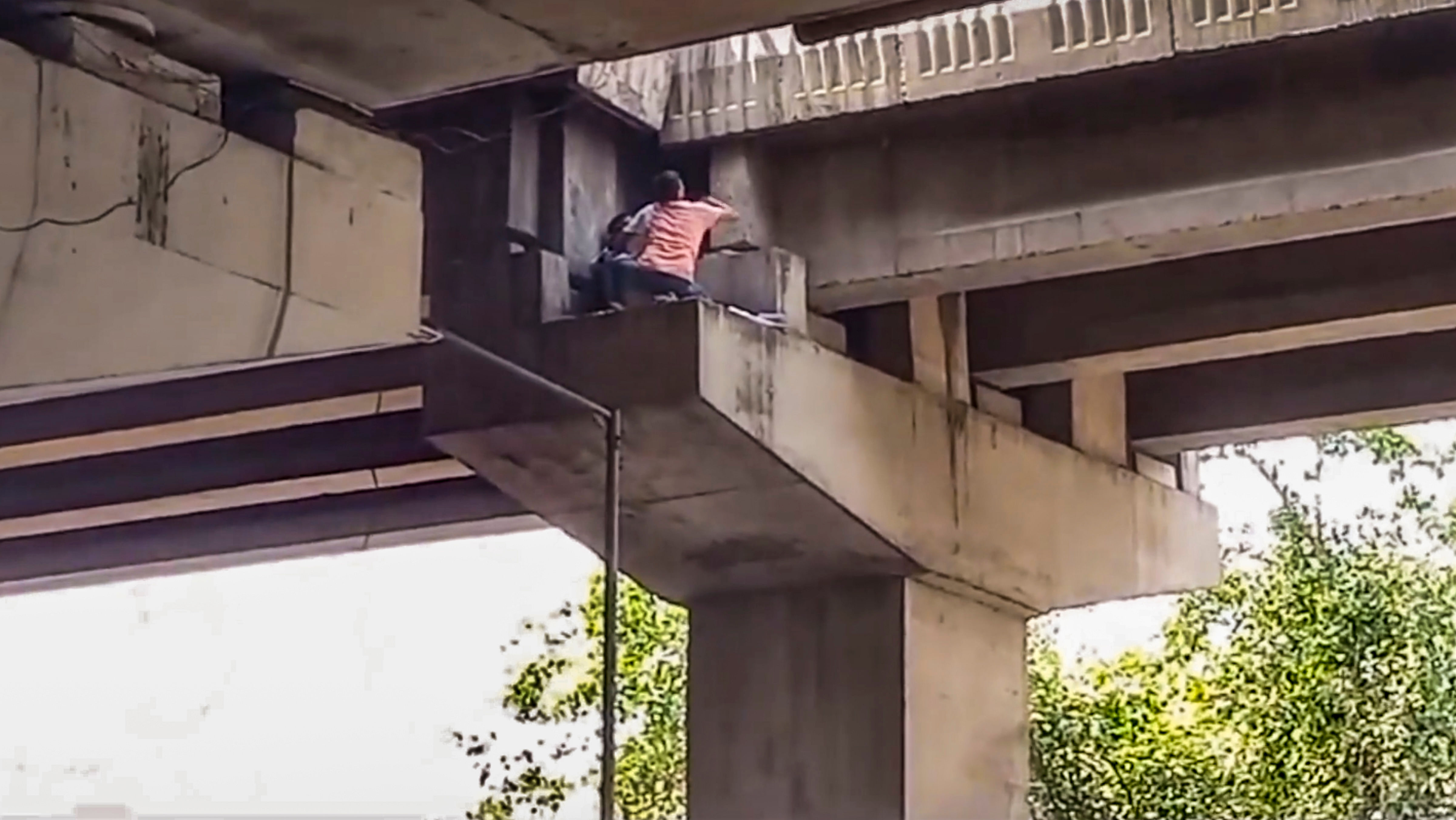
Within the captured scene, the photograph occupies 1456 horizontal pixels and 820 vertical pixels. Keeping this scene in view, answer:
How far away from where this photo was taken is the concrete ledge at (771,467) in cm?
1034

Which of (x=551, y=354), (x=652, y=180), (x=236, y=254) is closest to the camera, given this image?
(x=236, y=254)

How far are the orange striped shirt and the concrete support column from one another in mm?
2214

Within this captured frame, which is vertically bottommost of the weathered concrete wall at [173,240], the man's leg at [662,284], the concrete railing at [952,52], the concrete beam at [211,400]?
the weathered concrete wall at [173,240]

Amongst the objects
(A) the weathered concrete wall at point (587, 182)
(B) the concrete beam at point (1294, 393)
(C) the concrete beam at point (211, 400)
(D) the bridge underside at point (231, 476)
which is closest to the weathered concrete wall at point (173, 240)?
(A) the weathered concrete wall at point (587, 182)

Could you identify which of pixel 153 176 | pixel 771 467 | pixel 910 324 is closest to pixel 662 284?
pixel 771 467

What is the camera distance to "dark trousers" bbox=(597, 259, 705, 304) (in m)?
10.6

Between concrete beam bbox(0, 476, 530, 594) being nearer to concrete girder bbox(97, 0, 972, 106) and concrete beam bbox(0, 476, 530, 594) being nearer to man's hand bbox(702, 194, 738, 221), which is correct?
man's hand bbox(702, 194, 738, 221)

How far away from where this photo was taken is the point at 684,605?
494 inches

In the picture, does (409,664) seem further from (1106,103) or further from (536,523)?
(1106,103)

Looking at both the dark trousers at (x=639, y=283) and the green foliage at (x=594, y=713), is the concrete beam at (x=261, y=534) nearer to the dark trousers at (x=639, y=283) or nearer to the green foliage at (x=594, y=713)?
the green foliage at (x=594, y=713)

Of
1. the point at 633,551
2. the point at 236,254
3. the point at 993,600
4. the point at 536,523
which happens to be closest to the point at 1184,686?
the point at 536,523

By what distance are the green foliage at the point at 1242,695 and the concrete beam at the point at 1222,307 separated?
6829mm

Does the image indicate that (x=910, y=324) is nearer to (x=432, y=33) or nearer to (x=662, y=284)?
(x=662, y=284)

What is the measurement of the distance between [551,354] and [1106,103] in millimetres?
2884
